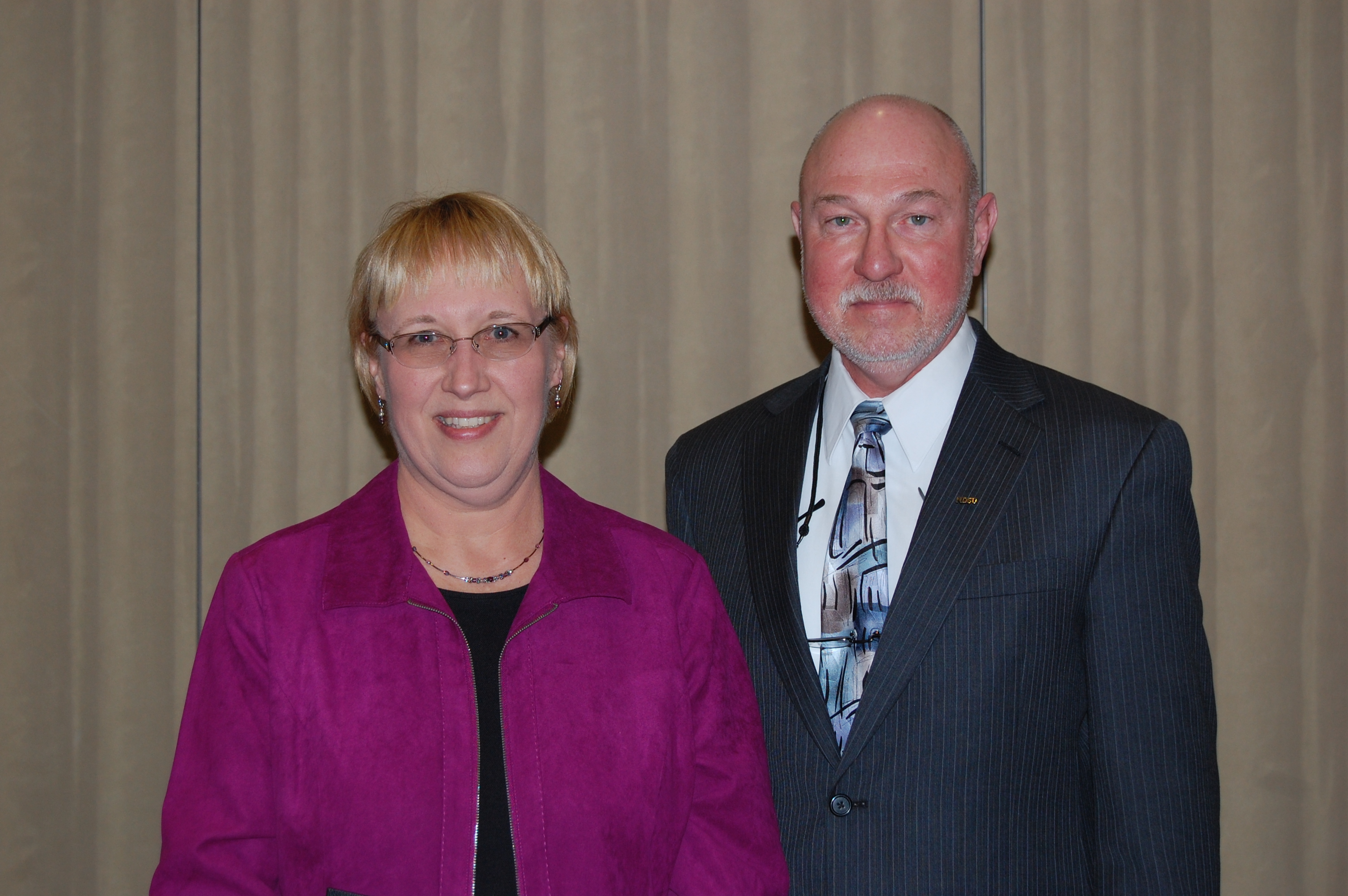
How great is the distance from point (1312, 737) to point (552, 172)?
240 centimetres

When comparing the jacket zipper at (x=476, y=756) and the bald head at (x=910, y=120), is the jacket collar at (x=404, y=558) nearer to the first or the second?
the jacket zipper at (x=476, y=756)

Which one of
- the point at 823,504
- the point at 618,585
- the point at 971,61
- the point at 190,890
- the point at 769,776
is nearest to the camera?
the point at 190,890

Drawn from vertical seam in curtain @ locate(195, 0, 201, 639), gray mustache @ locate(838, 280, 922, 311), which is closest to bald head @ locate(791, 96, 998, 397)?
gray mustache @ locate(838, 280, 922, 311)

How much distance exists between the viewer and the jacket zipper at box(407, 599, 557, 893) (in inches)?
59.2

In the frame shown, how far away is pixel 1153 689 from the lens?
1.73m

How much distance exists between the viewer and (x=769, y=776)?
184cm

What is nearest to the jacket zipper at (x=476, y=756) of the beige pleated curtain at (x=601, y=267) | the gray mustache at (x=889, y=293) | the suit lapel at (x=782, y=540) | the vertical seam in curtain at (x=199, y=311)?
the suit lapel at (x=782, y=540)

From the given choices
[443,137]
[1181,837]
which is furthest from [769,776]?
[443,137]

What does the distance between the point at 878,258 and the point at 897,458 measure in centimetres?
35

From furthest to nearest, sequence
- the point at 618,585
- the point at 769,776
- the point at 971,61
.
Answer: the point at 971,61 < the point at 769,776 < the point at 618,585

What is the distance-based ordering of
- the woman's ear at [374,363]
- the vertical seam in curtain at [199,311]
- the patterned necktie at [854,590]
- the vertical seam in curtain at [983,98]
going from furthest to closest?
the vertical seam in curtain at [199,311] < the vertical seam in curtain at [983,98] < the patterned necktie at [854,590] < the woman's ear at [374,363]

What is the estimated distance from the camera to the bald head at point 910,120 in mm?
1958

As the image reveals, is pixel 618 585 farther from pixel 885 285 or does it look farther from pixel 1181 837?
pixel 1181 837

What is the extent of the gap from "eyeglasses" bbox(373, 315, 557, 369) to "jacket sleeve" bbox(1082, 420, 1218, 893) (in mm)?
1011
